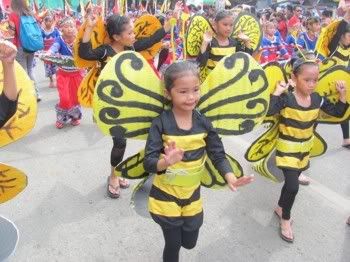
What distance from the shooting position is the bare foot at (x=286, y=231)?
2953mm

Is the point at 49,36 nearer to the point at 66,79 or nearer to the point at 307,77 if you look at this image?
the point at 66,79

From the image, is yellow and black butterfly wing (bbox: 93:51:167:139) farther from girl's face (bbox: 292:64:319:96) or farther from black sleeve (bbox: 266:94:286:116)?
girl's face (bbox: 292:64:319:96)

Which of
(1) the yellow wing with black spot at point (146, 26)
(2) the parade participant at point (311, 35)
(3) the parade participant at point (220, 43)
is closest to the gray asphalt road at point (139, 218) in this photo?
(3) the parade participant at point (220, 43)

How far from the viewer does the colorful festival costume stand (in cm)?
529

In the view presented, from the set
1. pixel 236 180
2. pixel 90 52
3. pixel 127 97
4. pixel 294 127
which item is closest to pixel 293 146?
pixel 294 127

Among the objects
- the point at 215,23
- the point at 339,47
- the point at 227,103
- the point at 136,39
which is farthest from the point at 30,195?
the point at 339,47

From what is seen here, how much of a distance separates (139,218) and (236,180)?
1.36m

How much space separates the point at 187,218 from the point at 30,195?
1.86 meters

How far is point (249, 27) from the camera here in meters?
4.30

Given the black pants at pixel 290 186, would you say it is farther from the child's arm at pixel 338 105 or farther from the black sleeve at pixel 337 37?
the black sleeve at pixel 337 37

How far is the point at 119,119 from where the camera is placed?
2113mm

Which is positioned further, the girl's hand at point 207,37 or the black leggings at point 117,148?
the girl's hand at point 207,37

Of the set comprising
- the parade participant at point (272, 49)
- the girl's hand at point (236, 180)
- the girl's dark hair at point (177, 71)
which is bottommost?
the parade participant at point (272, 49)

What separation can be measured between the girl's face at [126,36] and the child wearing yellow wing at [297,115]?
1231 millimetres
